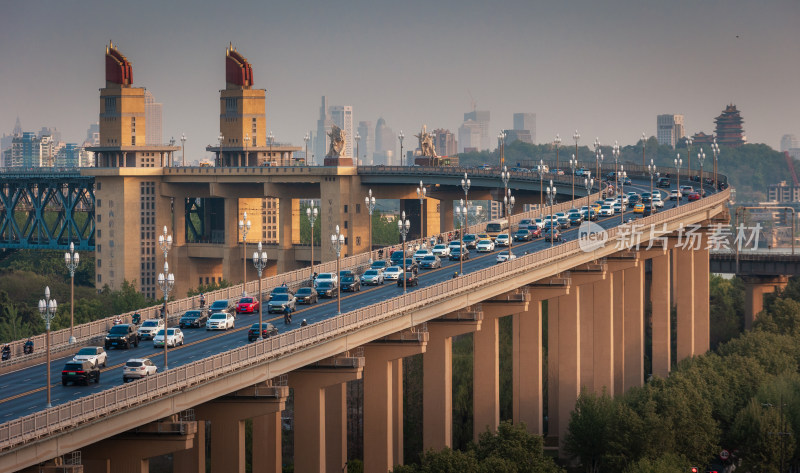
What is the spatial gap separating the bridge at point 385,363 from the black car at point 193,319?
1.82 m

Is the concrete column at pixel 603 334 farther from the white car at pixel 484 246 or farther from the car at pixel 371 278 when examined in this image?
the car at pixel 371 278

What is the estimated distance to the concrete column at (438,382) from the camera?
86.1m

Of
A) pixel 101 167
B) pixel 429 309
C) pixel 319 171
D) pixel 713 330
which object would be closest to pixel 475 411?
pixel 429 309

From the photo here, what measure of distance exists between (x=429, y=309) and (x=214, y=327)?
13.5m

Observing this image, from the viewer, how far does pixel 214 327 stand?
235 feet

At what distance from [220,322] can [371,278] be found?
19.3 meters

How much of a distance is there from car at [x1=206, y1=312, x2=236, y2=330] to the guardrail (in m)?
6.97

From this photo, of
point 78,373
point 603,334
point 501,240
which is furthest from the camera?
point 603,334

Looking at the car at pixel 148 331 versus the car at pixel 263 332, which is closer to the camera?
the car at pixel 263 332

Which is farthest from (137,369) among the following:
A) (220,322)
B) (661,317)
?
(661,317)

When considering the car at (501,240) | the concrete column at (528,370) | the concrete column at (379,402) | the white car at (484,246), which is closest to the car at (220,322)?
the concrete column at (379,402)

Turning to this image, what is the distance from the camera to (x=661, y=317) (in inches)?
5276

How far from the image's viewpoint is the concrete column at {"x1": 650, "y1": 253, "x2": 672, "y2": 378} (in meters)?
132

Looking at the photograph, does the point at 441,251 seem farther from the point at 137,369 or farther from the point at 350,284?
the point at 137,369
